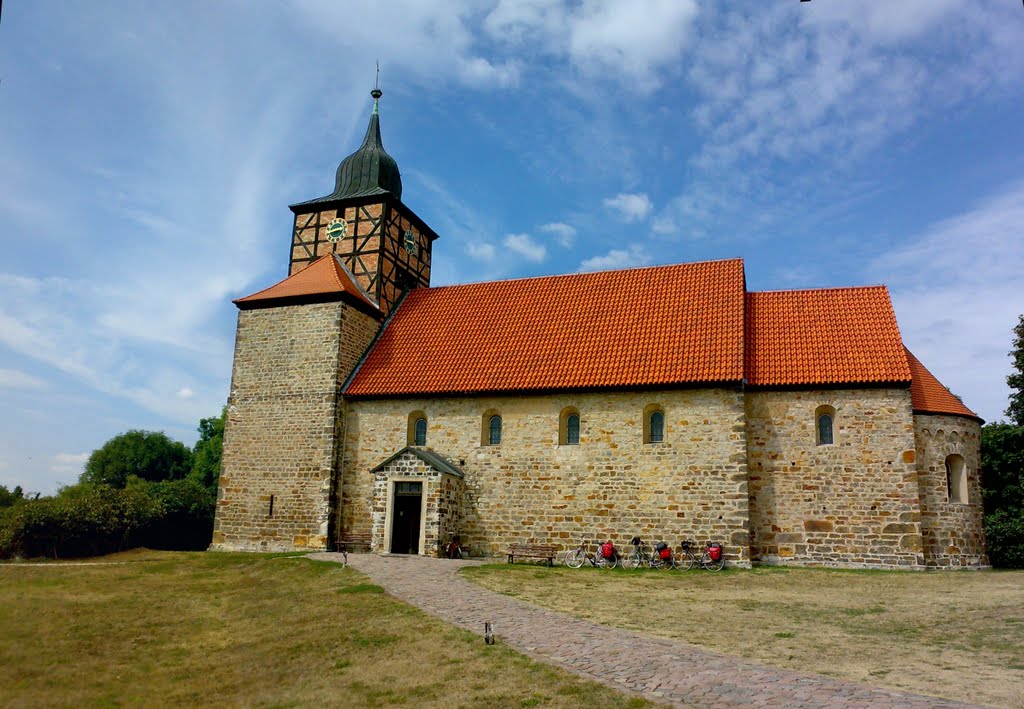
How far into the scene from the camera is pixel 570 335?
75.8 ft

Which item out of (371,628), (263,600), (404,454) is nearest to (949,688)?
(371,628)

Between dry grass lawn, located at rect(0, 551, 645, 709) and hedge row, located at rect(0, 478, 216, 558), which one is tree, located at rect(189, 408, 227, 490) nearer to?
hedge row, located at rect(0, 478, 216, 558)

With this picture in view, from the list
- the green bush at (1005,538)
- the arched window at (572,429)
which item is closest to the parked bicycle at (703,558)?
the arched window at (572,429)

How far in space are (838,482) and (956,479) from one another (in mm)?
3382

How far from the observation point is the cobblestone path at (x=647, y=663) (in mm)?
7602

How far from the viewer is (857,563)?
18.8 metres

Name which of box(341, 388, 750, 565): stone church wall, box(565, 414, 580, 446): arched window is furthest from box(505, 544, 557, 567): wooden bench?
box(565, 414, 580, 446): arched window

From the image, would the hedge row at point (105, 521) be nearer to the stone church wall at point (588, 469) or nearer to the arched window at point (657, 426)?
the stone church wall at point (588, 469)

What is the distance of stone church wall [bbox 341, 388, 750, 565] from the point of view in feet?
64.1

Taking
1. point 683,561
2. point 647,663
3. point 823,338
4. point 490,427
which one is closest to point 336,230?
point 490,427

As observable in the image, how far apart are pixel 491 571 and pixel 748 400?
843cm

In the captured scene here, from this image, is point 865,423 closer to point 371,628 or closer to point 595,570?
point 595,570

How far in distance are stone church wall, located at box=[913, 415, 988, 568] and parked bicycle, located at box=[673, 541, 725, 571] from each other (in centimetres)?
530

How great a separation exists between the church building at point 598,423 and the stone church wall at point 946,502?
56 millimetres
